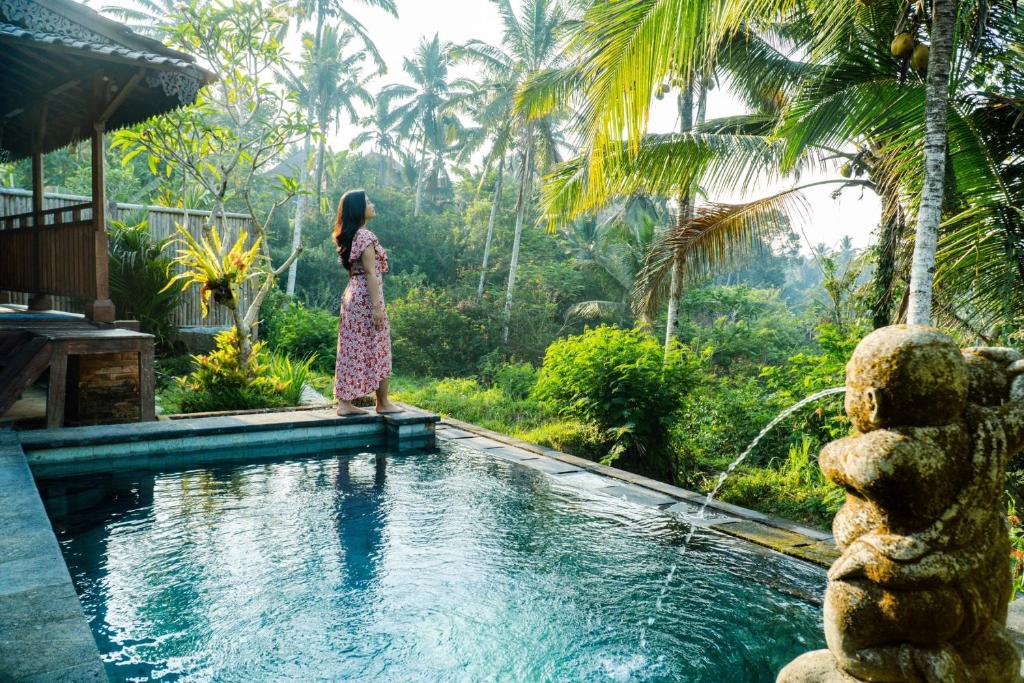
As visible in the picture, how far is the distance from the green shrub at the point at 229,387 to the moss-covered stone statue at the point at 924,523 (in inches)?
259

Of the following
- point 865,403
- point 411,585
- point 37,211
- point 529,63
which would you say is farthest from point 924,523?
point 529,63

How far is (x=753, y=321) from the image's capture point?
23.8 metres

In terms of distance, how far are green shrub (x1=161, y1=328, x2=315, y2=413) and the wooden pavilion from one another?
912 mm

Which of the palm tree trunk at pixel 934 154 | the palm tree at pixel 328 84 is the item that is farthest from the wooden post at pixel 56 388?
the palm tree at pixel 328 84

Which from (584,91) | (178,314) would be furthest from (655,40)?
(178,314)

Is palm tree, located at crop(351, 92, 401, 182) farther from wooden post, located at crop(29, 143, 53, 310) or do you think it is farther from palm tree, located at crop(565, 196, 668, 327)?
wooden post, located at crop(29, 143, 53, 310)

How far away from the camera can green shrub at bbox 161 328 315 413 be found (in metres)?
7.41

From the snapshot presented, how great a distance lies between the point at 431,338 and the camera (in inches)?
630

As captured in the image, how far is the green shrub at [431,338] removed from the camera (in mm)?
15684

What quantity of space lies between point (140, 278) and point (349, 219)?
5.79 meters

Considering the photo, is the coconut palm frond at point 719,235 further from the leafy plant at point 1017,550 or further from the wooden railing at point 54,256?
the wooden railing at point 54,256

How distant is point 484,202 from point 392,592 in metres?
24.6

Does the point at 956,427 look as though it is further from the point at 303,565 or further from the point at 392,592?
the point at 303,565

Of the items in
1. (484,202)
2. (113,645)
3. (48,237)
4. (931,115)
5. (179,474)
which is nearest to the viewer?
(113,645)
